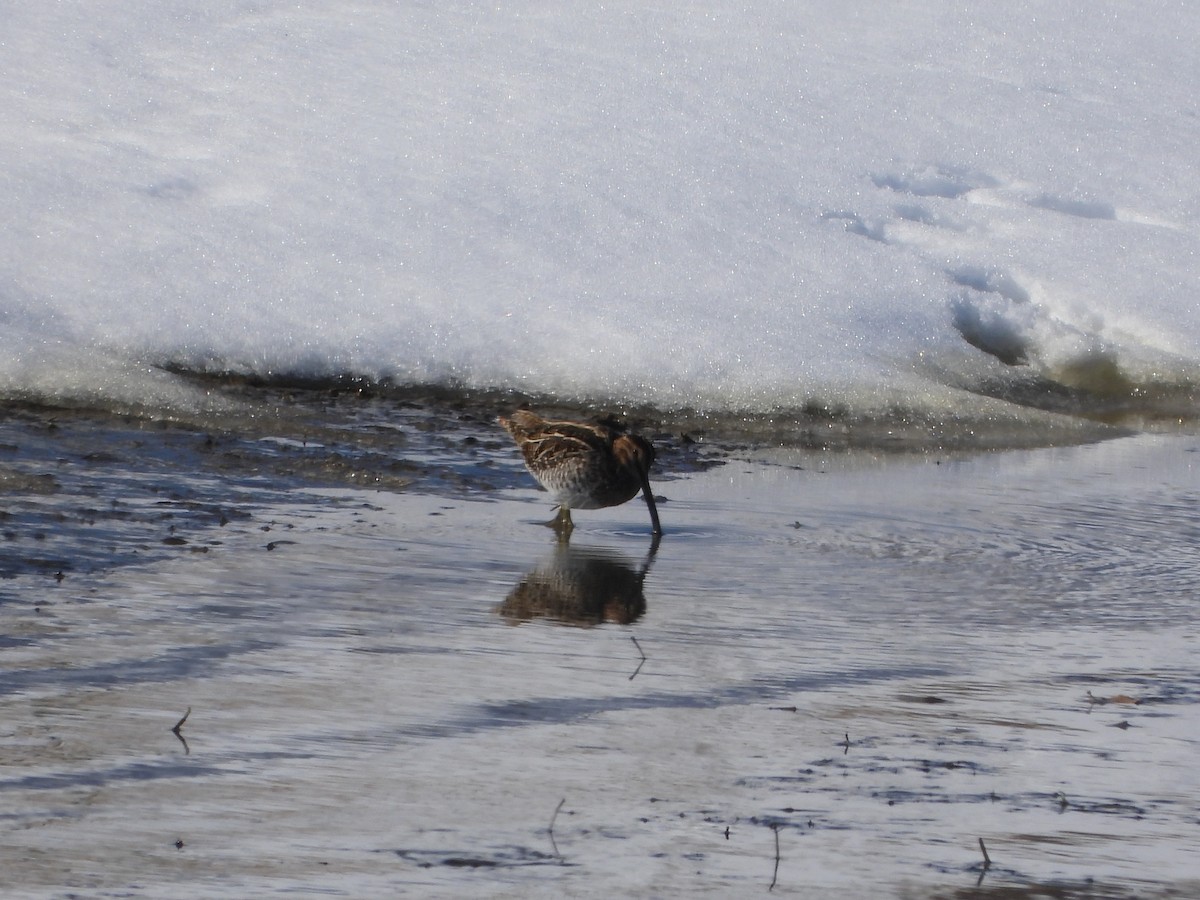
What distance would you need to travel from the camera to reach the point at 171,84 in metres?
12.2

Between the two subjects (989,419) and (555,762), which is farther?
(989,419)

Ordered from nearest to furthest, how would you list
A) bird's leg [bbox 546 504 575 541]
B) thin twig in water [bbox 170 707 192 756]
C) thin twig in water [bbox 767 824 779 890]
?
thin twig in water [bbox 767 824 779 890]
thin twig in water [bbox 170 707 192 756]
bird's leg [bbox 546 504 575 541]

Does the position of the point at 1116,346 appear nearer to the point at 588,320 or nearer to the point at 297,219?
the point at 588,320

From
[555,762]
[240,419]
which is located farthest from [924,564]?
[240,419]

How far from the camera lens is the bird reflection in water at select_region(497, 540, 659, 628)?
18.2 ft

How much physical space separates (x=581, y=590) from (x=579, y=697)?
1.42 m

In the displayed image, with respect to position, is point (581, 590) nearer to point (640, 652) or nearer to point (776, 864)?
point (640, 652)

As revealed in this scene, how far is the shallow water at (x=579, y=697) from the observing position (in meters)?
3.53

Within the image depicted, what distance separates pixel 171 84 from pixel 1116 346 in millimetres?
6382

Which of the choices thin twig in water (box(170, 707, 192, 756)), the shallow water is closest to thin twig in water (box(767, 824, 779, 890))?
the shallow water

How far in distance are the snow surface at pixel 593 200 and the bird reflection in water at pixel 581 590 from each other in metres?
2.95

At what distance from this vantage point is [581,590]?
597cm

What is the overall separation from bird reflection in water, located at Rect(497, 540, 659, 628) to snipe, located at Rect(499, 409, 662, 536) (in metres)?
0.38

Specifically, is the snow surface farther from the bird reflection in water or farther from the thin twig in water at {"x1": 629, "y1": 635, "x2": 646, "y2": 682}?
the thin twig in water at {"x1": 629, "y1": 635, "x2": 646, "y2": 682}
